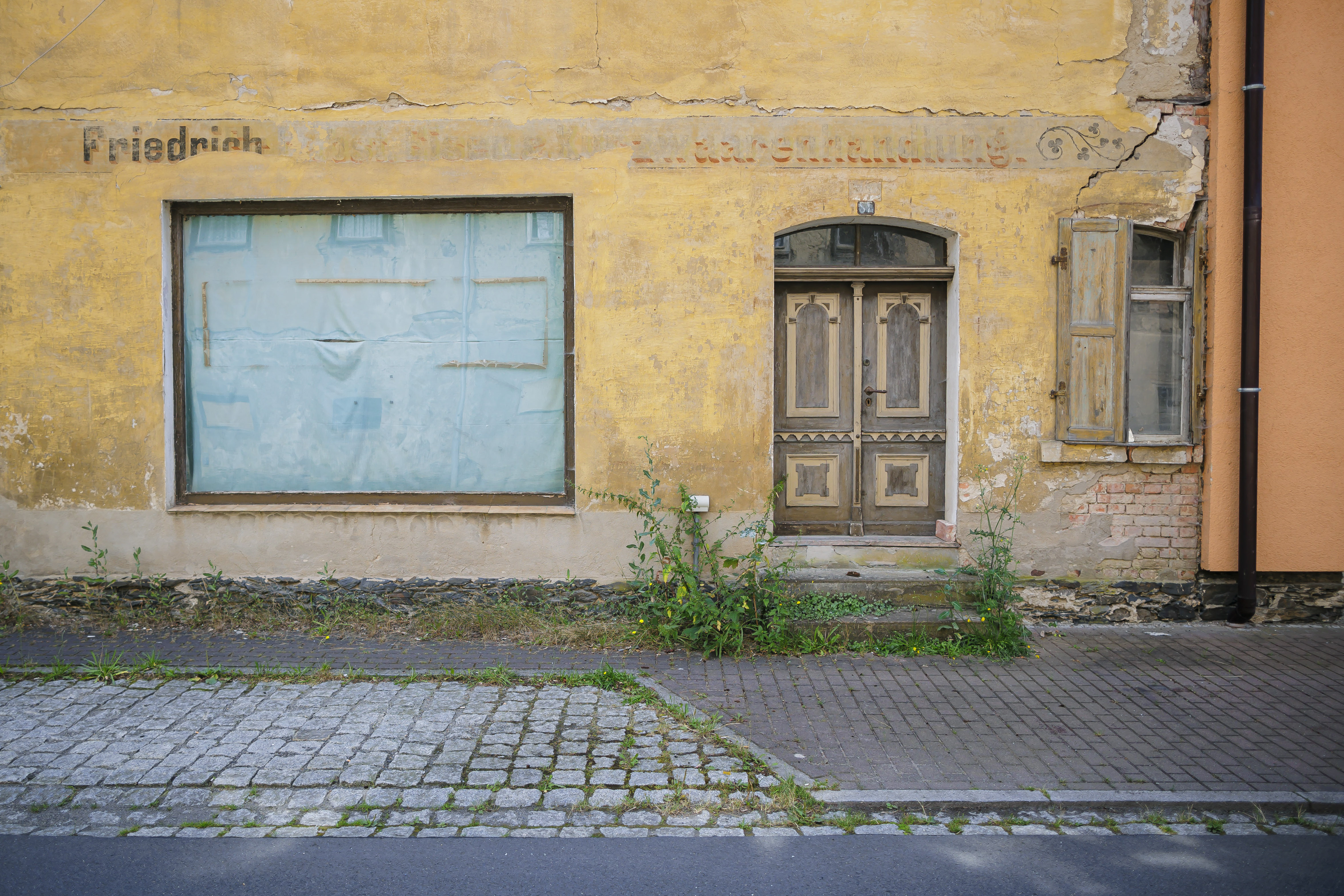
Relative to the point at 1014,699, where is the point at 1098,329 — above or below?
above

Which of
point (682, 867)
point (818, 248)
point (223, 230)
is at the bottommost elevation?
point (682, 867)

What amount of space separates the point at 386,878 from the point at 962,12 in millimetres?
6919

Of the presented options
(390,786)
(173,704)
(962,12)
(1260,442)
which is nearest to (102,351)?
(173,704)

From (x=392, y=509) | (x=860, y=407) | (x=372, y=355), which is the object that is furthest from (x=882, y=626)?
(x=372, y=355)

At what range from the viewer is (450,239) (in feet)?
22.9

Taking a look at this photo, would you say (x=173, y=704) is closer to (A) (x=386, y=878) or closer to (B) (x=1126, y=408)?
(A) (x=386, y=878)

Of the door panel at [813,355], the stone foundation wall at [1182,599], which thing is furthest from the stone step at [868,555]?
the door panel at [813,355]

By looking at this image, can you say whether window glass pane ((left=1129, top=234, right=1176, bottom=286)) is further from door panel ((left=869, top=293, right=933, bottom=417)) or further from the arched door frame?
door panel ((left=869, top=293, right=933, bottom=417))

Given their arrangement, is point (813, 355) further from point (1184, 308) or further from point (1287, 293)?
point (1287, 293)

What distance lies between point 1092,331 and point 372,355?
577cm

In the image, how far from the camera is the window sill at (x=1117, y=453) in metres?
6.72

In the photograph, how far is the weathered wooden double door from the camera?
711cm

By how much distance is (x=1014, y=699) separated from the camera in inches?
205

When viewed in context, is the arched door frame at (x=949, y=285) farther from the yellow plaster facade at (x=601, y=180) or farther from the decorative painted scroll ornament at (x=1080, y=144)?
the decorative painted scroll ornament at (x=1080, y=144)
